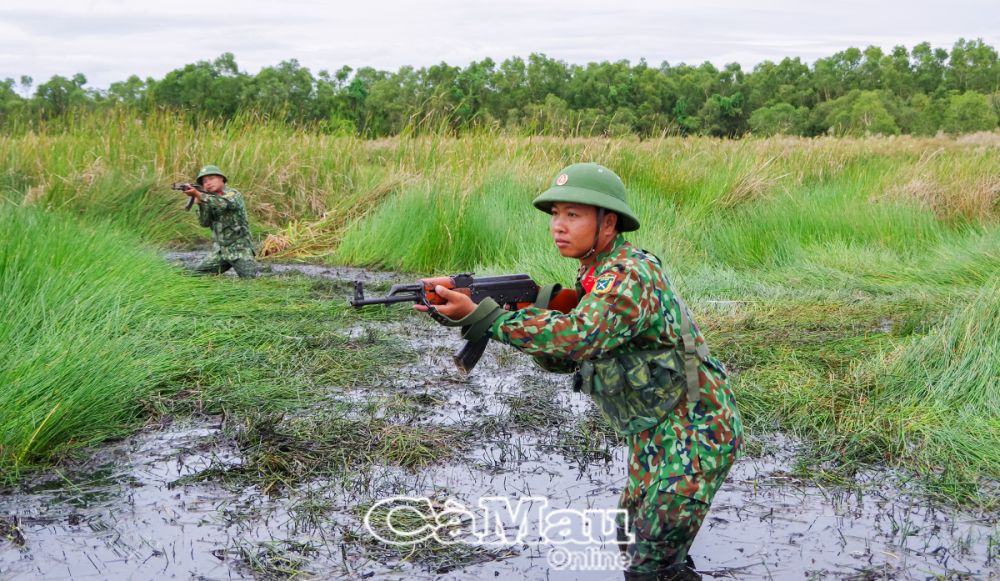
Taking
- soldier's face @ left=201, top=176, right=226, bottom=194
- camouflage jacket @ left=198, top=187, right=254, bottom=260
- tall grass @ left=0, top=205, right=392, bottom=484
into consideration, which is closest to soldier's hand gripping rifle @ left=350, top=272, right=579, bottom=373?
tall grass @ left=0, top=205, right=392, bottom=484

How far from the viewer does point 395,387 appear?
544cm

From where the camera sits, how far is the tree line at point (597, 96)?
48.3 ft

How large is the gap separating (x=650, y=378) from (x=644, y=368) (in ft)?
0.11

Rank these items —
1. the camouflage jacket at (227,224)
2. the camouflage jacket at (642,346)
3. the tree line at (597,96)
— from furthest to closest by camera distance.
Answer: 1. the tree line at (597,96)
2. the camouflage jacket at (227,224)
3. the camouflage jacket at (642,346)

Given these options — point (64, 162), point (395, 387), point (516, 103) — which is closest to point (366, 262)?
point (64, 162)

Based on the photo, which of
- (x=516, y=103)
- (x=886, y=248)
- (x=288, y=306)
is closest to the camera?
(x=288, y=306)

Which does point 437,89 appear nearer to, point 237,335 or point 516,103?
point 237,335

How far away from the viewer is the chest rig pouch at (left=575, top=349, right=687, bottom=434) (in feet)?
8.98

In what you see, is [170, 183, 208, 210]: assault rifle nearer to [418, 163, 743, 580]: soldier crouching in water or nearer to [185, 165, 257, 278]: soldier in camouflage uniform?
[185, 165, 257, 278]: soldier in camouflage uniform

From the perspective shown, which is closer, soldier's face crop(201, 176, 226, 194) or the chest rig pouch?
the chest rig pouch

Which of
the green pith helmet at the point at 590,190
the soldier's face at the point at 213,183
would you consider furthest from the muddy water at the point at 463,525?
the soldier's face at the point at 213,183

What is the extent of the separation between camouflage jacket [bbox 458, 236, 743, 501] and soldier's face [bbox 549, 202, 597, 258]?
0.07 m

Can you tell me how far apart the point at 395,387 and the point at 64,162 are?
7937mm

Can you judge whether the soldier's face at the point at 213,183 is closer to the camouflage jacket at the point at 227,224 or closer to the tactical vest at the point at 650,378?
the camouflage jacket at the point at 227,224
